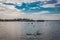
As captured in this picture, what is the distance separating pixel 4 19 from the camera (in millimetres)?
2049

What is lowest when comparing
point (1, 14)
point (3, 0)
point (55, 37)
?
point (55, 37)

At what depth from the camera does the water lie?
2047 mm

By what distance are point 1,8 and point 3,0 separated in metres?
0.10

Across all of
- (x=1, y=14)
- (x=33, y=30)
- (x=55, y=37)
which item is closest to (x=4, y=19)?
(x=1, y=14)

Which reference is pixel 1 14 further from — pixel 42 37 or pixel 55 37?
pixel 55 37

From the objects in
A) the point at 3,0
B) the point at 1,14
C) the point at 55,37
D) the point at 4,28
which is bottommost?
the point at 55,37

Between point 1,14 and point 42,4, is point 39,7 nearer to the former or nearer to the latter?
point 42,4

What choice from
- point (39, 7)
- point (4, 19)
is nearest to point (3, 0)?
point (4, 19)

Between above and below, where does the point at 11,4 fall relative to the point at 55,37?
above

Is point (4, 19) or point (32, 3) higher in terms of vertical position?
point (32, 3)

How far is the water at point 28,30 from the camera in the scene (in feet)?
6.72

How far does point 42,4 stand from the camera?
2.07 m

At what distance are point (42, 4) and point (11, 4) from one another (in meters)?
0.37

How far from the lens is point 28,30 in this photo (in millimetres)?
2045
